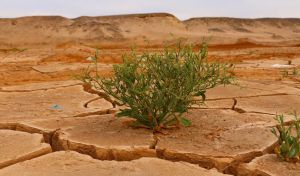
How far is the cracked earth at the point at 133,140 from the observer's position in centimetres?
240

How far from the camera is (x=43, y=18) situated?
28.9 metres

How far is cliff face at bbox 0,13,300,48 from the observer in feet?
81.7

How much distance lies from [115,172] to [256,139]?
100 cm

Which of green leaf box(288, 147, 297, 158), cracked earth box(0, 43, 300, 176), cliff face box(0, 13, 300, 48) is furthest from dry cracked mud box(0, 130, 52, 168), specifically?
cliff face box(0, 13, 300, 48)

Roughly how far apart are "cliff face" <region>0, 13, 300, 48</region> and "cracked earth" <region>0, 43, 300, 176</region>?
18.6m

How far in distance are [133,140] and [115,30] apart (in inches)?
971

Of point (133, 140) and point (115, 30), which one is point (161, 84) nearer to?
point (133, 140)

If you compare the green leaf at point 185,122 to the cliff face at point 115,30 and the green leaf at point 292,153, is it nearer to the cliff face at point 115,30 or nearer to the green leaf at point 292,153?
the green leaf at point 292,153

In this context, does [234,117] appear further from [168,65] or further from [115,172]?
[115,172]

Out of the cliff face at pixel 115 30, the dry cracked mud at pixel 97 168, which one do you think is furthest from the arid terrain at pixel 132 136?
the cliff face at pixel 115 30

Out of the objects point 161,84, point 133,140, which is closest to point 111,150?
point 133,140

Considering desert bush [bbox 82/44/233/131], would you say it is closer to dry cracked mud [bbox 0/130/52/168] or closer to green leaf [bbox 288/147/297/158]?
dry cracked mud [bbox 0/130/52/168]

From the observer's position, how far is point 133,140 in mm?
2803

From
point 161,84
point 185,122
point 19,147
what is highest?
point 161,84
